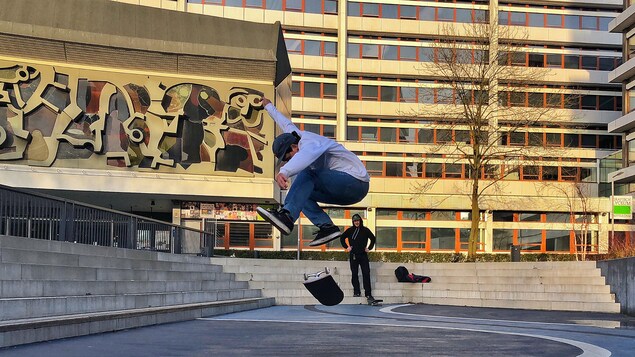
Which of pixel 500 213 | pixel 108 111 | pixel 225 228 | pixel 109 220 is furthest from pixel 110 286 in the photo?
pixel 500 213

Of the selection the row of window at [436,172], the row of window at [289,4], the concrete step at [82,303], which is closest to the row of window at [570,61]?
the row of window at [436,172]

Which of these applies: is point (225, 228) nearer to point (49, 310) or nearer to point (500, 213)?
point (500, 213)

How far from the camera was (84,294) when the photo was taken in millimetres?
12008

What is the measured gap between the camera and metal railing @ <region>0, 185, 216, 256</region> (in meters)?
14.6

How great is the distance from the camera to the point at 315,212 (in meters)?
7.02

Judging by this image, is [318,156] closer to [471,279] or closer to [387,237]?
[471,279]

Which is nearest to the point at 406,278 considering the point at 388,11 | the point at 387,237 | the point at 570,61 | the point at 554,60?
the point at 387,237

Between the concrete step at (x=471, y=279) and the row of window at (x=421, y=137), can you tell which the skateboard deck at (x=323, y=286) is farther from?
the row of window at (x=421, y=137)

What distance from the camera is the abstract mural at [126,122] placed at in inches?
1471

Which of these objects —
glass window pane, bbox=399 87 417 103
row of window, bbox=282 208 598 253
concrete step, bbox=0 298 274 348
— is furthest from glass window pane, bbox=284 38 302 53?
concrete step, bbox=0 298 274 348

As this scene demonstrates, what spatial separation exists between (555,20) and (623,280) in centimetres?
5461

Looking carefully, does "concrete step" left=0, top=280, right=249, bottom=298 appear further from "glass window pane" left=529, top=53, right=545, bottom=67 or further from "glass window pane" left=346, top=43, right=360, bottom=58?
"glass window pane" left=529, top=53, right=545, bottom=67

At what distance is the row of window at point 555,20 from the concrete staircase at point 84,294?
5443 centimetres

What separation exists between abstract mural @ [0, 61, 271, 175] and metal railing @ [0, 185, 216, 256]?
1514 cm
